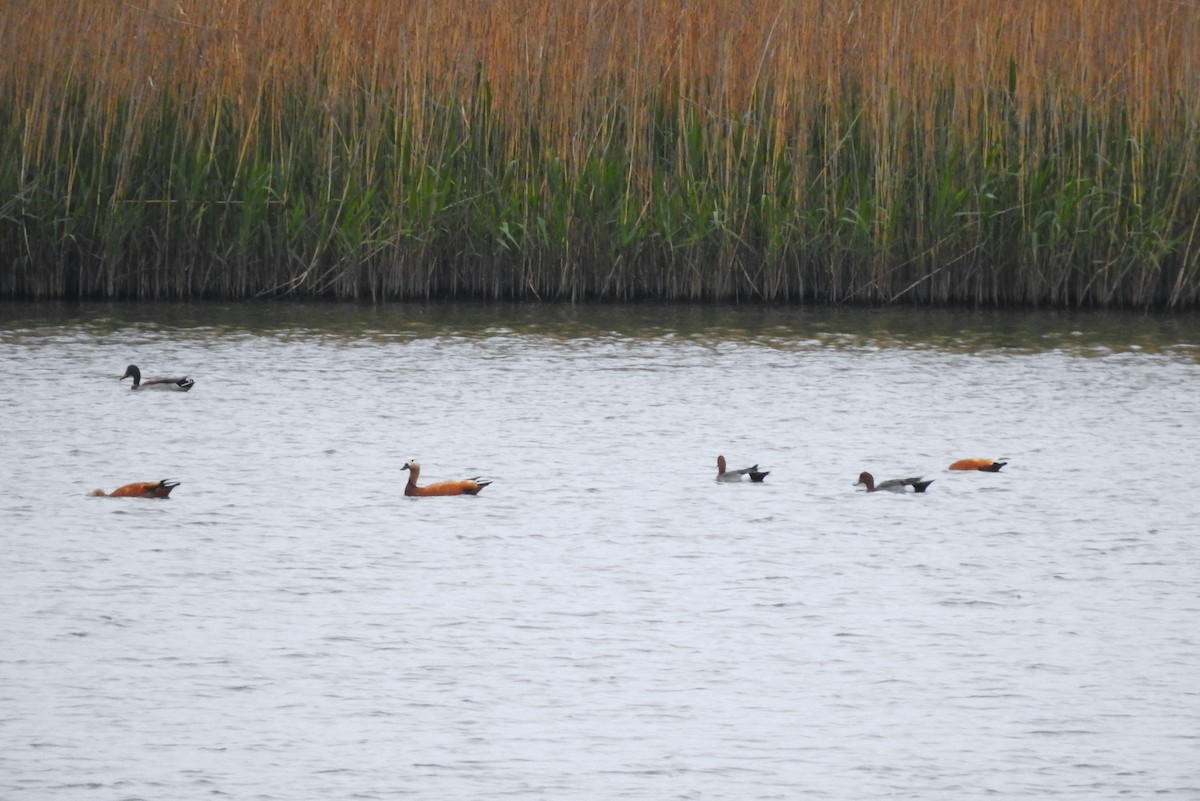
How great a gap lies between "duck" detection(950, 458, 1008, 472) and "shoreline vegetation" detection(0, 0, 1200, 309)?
542 centimetres

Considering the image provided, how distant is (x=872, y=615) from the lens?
→ 294 inches

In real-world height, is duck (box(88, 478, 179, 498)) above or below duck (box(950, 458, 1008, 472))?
below

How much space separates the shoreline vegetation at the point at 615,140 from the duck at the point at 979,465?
542 centimetres

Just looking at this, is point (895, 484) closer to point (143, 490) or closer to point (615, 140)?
point (143, 490)

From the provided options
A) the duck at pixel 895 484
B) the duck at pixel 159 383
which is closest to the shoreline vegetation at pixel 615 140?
the duck at pixel 159 383

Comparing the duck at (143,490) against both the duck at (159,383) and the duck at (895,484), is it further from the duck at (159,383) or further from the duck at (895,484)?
the duck at (895,484)

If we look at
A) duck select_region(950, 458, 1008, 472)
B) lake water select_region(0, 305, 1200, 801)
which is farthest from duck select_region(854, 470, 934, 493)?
duck select_region(950, 458, 1008, 472)

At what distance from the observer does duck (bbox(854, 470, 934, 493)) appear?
9.62 meters

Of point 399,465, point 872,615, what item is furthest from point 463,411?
point 872,615

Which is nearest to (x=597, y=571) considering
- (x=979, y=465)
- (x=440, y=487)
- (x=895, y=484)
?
(x=440, y=487)

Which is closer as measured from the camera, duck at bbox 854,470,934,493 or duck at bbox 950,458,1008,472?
duck at bbox 854,470,934,493

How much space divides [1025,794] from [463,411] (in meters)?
6.76

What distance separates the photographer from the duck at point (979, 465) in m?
10.1

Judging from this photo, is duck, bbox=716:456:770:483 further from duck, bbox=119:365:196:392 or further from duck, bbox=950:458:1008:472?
duck, bbox=119:365:196:392
